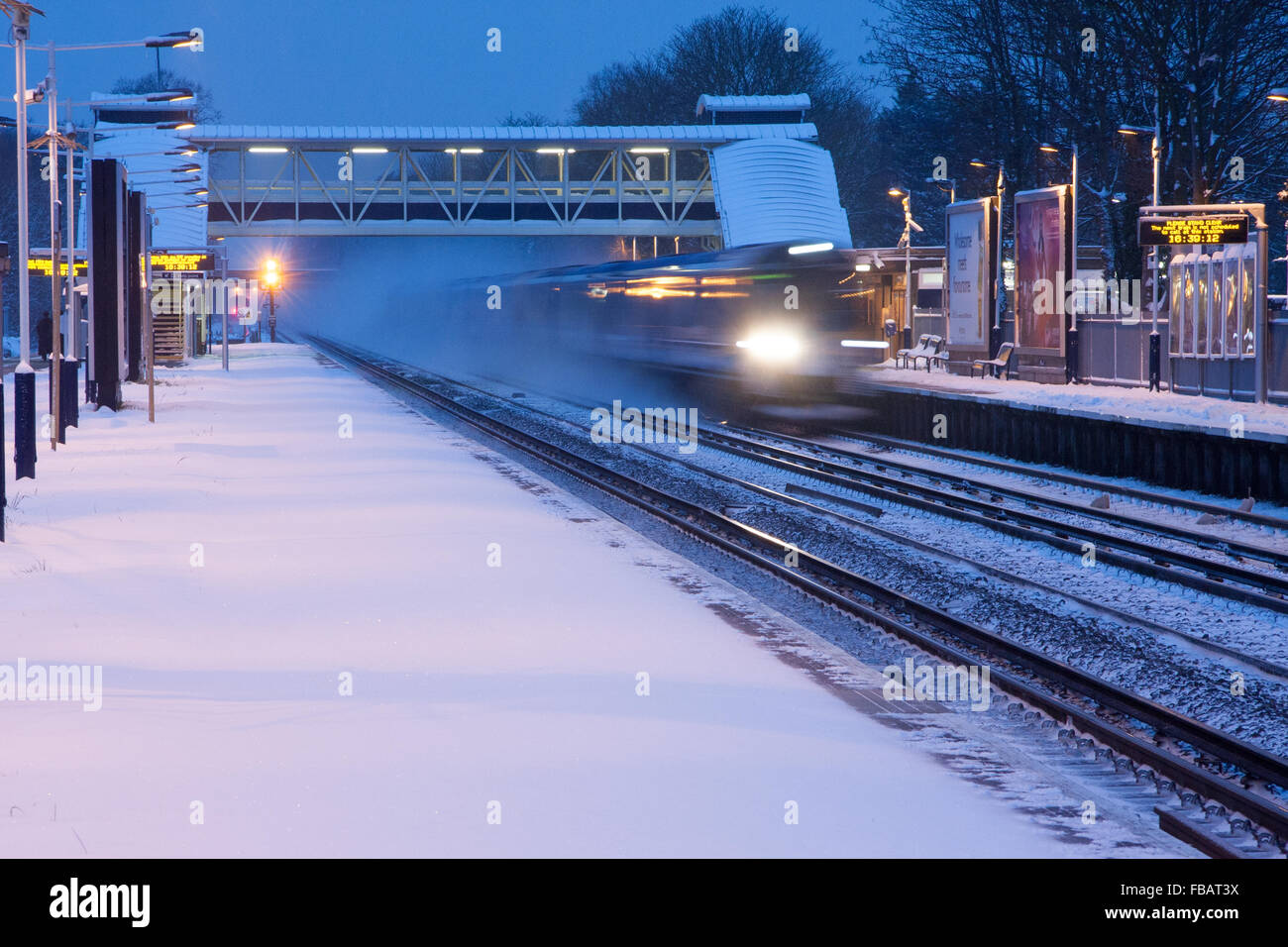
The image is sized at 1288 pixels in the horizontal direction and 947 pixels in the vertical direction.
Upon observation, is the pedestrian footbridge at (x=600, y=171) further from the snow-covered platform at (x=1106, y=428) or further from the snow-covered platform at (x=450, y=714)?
the snow-covered platform at (x=450, y=714)

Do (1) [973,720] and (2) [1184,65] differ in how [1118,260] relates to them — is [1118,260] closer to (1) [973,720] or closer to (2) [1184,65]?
(2) [1184,65]

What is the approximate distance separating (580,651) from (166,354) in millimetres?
42798

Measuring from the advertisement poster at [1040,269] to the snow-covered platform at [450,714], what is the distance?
17.8m

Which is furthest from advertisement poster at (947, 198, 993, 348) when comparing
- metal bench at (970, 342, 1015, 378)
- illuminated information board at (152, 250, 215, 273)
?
illuminated information board at (152, 250, 215, 273)

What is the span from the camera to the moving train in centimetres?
2697

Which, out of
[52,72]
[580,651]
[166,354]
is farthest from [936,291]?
[580,651]

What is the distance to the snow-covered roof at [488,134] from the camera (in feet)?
217

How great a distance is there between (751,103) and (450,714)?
63.6 m

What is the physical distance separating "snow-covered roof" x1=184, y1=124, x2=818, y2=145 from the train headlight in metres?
39.1

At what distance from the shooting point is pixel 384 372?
181 feet

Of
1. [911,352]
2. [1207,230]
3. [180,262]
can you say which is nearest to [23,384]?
[1207,230]

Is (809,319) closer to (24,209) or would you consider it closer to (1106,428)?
(1106,428)

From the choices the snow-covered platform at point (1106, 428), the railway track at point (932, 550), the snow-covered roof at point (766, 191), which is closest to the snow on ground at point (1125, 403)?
the snow-covered platform at point (1106, 428)

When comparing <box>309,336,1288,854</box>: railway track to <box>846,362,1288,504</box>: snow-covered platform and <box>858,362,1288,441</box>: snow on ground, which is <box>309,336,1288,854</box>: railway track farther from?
<box>858,362,1288,441</box>: snow on ground
